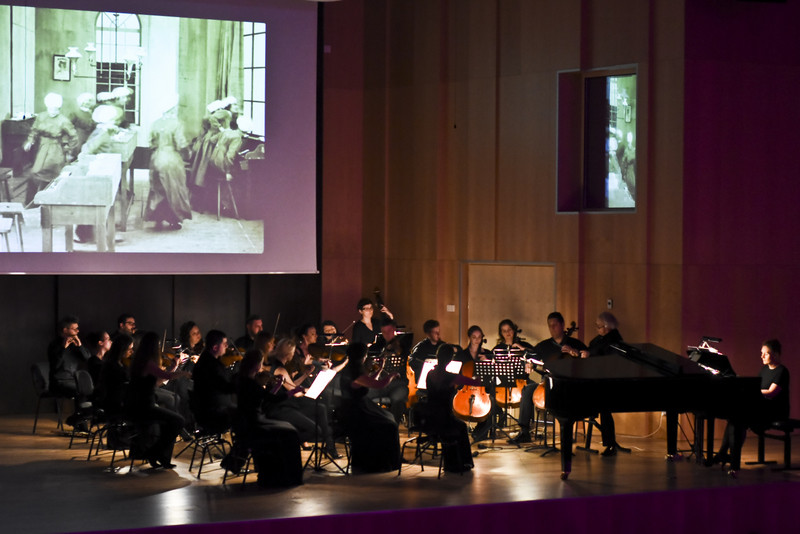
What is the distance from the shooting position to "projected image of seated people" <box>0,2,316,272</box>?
1300 cm

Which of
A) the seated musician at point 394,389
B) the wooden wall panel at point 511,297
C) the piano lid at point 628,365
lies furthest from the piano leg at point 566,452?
the wooden wall panel at point 511,297

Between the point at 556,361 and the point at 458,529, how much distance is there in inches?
105

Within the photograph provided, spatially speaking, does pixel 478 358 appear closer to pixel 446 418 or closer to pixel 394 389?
pixel 394 389

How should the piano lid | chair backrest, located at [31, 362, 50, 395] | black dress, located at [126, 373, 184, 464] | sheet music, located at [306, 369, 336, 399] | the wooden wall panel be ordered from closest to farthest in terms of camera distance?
the piano lid
sheet music, located at [306, 369, 336, 399]
black dress, located at [126, 373, 184, 464]
chair backrest, located at [31, 362, 50, 395]
the wooden wall panel

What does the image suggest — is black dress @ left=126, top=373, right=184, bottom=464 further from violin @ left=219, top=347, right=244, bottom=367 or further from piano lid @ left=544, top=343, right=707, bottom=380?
piano lid @ left=544, top=343, right=707, bottom=380

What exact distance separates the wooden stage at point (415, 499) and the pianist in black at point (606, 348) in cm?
31

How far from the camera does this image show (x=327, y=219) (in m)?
15.1

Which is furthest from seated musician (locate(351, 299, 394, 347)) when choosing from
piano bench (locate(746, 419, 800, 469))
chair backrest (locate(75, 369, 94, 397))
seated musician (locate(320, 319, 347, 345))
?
piano bench (locate(746, 419, 800, 469))

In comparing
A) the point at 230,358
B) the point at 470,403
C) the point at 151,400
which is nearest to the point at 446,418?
the point at 470,403

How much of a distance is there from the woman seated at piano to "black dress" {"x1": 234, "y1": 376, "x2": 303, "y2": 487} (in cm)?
345

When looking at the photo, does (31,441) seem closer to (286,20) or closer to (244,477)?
(244,477)

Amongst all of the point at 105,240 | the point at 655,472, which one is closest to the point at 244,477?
the point at 655,472

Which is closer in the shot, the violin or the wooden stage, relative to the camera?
the wooden stage

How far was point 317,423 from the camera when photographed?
34.1ft
